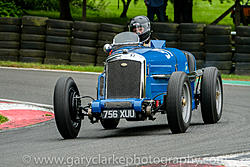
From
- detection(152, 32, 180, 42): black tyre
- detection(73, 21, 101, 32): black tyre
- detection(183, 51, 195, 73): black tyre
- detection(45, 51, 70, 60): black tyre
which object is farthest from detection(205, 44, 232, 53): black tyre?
detection(183, 51, 195, 73): black tyre

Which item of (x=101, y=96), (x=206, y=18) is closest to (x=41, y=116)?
(x=101, y=96)

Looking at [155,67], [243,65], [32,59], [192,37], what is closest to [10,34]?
[32,59]

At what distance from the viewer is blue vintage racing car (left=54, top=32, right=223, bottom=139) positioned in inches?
340

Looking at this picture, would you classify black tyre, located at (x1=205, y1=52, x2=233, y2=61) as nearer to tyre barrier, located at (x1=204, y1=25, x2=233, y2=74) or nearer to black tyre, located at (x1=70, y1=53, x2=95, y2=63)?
tyre barrier, located at (x1=204, y1=25, x2=233, y2=74)

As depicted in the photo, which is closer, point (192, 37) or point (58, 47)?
point (192, 37)

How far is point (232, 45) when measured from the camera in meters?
20.3

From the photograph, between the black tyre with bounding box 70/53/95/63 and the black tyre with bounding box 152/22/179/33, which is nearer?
the black tyre with bounding box 152/22/179/33

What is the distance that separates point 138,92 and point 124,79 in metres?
0.29

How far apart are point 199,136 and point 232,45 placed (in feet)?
40.2

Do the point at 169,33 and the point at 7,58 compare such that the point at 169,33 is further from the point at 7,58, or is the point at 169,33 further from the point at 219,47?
the point at 7,58

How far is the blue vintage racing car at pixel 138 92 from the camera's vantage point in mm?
8633

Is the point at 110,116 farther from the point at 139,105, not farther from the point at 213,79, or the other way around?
the point at 213,79

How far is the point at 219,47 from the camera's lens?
2000 centimetres

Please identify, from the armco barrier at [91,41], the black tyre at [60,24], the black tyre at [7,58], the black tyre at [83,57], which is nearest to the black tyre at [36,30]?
the armco barrier at [91,41]
